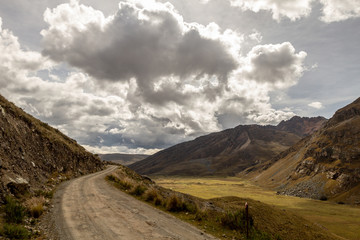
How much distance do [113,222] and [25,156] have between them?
1832cm

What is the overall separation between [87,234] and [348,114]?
722 feet

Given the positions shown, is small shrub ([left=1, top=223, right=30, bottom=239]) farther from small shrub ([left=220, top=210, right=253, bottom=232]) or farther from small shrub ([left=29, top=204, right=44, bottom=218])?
small shrub ([left=220, top=210, right=253, bottom=232])

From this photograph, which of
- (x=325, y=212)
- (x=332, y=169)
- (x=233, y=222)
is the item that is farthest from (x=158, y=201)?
(x=332, y=169)

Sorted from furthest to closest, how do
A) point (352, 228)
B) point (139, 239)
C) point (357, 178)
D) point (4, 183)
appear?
point (357, 178) < point (352, 228) < point (4, 183) < point (139, 239)

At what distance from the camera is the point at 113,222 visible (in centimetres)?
1286

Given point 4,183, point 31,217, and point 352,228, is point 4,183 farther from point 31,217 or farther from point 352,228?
point 352,228

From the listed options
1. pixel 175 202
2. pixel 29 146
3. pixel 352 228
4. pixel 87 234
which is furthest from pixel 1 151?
pixel 352 228

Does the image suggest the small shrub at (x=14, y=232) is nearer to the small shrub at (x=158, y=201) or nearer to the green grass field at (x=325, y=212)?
the small shrub at (x=158, y=201)

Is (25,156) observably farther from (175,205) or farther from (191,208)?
(191,208)

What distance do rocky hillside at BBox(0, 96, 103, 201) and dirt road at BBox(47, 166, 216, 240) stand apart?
4399 millimetres

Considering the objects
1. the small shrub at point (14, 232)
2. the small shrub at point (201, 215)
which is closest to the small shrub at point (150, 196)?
the small shrub at point (201, 215)

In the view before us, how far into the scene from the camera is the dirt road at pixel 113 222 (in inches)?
440

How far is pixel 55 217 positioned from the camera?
44.8 feet

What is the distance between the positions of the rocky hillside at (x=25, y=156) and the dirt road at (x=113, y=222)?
4399 millimetres
